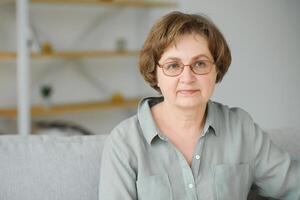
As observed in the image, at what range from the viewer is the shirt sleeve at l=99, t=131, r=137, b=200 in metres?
1.17

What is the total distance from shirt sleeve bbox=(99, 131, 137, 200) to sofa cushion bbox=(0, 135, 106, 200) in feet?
0.44

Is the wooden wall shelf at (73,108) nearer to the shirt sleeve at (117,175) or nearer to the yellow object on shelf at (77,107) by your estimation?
the yellow object on shelf at (77,107)

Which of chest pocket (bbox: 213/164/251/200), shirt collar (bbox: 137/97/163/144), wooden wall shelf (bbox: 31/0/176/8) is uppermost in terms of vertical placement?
wooden wall shelf (bbox: 31/0/176/8)

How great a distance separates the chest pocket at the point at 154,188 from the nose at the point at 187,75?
0.86ft

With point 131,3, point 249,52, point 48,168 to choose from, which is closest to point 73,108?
point 131,3

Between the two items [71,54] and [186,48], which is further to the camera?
[71,54]

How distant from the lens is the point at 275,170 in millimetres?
1312

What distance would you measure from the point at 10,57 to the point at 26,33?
208 millimetres

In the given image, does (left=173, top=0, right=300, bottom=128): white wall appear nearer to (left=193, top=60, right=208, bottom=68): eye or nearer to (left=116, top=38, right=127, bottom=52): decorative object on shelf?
(left=116, top=38, right=127, bottom=52): decorative object on shelf

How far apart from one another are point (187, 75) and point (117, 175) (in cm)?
32

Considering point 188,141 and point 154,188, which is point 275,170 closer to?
point 188,141

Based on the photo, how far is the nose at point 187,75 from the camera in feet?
3.95

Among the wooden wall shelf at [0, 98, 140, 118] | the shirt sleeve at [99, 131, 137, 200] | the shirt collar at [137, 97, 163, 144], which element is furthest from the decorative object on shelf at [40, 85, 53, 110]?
the shirt sleeve at [99, 131, 137, 200]

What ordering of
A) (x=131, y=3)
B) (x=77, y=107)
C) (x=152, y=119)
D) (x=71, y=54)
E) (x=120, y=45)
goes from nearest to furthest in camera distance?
1. (x=152, y=119)
2. (x=71, y=54)
3. (x=77, y=107)
4. (x=131, y=3)
5. (x=120, y=45)
